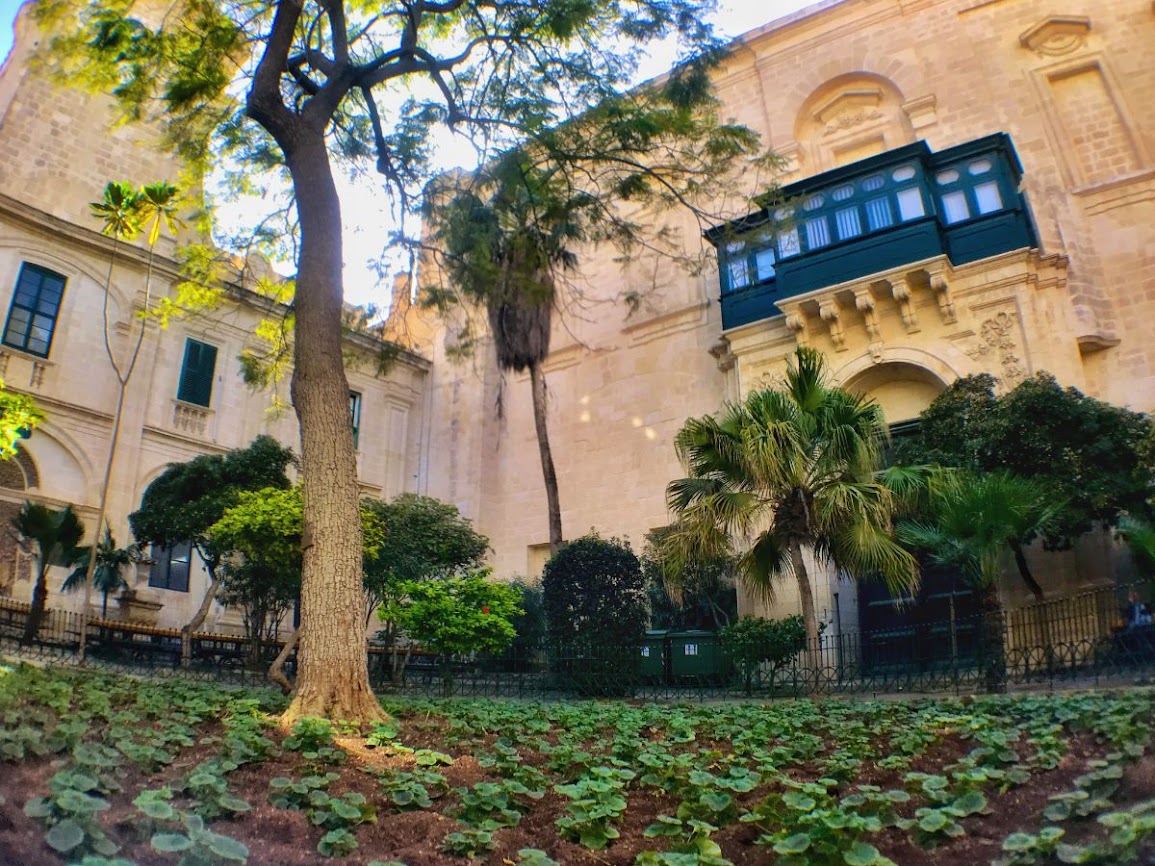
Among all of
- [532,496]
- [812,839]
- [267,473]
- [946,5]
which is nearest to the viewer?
[812,839]

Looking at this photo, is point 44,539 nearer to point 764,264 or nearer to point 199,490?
point 199,490

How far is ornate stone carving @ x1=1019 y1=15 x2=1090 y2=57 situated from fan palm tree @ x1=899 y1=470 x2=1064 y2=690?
1205cm

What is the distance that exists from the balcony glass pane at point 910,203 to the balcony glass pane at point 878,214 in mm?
224

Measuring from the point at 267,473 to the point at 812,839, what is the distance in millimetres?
13949

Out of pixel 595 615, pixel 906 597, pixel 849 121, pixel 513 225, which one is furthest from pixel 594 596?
pixel 849 121

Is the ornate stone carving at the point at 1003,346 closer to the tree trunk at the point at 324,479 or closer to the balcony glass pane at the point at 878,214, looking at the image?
the balcony glass pane at the point at 878,214

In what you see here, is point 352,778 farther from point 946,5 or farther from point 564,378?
point 946,5

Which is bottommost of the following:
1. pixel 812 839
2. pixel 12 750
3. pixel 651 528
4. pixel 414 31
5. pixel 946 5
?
pixel 812 839

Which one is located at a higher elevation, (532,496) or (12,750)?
(532,496)

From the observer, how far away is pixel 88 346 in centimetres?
1894

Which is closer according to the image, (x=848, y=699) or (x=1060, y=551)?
(x=848, y=699)

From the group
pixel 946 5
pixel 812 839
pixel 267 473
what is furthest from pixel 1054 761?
pixel 946 5

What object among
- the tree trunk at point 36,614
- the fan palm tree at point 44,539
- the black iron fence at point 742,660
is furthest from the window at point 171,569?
the tree trunk at point 36,614

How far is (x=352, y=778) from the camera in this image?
520 centimetres
